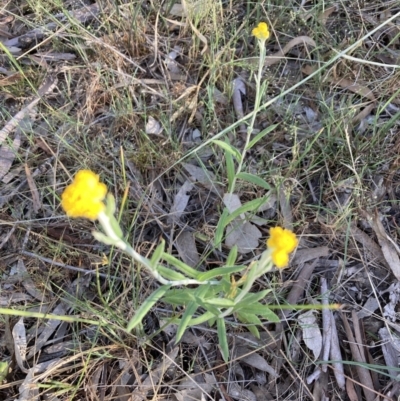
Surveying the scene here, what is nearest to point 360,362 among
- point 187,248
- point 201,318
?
point 201,318

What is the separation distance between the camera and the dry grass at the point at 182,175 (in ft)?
6.32

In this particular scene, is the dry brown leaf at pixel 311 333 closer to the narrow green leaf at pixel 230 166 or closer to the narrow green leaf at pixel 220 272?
the narrow green leaf at pixel 220 272

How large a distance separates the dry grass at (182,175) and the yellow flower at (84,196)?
20.6 inches

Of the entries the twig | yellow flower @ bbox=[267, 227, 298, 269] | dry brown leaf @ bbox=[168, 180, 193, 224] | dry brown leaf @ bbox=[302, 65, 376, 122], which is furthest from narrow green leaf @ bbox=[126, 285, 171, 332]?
dry brown leaf @ bbox=[302, 65, 376, 122]

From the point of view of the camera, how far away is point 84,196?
114 centimetres

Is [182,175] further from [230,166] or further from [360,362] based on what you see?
[360,362]

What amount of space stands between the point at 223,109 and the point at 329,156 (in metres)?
0.55

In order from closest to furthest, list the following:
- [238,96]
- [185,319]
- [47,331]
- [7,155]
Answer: [185,319]
[47,331]
[7,155]
[238,96]

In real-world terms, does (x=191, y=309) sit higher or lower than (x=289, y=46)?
lower

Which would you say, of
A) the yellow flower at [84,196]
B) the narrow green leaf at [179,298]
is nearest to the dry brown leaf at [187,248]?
the narrow green leaf at [179,298]

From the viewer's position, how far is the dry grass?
6.32ft

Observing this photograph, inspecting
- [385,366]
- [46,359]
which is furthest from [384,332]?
[46,359]

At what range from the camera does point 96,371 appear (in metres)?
1.90

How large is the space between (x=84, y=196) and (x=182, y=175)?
1.15 meters
